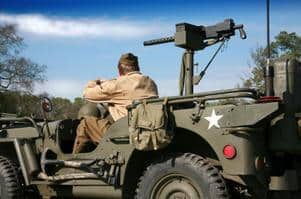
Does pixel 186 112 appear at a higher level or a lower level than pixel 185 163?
higher

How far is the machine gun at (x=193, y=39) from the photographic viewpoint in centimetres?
738

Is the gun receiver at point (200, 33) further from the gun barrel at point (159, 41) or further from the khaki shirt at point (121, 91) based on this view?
the khaki shirt at point (121, 91)

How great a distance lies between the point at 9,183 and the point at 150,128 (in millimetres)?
2476

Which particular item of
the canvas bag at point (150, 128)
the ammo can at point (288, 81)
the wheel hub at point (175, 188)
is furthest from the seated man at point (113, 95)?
the ammo can at point (288, 81)

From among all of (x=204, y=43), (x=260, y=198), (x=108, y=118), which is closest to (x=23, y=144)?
(x=108, y=118)

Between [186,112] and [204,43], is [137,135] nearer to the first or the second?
[186,112]

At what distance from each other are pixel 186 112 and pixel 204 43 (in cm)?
174

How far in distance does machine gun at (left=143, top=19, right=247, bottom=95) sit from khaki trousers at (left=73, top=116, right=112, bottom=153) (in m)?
1.10

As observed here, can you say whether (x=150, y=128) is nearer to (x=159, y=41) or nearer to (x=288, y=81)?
(x=288, y=81)

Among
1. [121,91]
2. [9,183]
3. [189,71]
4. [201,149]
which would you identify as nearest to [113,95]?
[121,91]

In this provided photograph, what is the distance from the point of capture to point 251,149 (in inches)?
228

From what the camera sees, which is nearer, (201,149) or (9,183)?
(201,149)

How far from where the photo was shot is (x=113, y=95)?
7.33 metres

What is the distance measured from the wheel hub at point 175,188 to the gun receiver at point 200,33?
6.20 ft
